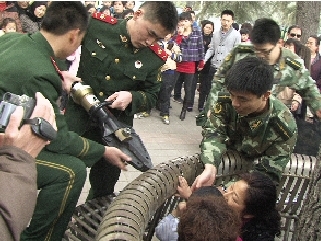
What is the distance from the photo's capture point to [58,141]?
2.16m

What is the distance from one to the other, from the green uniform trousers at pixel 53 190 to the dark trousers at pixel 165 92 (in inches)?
199

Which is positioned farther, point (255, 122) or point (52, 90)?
point (255, 122)

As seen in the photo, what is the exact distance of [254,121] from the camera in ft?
7.74

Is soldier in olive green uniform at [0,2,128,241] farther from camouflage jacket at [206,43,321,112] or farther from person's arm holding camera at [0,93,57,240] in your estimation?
camouflage jacket at [206,43,321,112]

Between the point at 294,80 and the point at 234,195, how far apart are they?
2038 millimetres

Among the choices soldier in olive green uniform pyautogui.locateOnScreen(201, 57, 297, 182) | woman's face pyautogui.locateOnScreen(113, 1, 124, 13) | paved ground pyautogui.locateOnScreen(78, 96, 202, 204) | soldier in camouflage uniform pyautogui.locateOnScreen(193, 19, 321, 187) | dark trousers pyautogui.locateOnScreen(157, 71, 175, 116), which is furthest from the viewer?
woman's face pyautogui.locateOnScreen(113, 1, 124, 13)

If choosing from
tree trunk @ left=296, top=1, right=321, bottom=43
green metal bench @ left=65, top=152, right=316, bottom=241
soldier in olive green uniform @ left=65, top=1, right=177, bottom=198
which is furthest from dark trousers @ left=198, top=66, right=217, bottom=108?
green metal bench @ left=65, top=152, right=316, bottom=241

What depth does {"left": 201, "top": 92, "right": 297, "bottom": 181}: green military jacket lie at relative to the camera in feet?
7.75

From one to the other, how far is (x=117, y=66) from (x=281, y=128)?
1.16 metres

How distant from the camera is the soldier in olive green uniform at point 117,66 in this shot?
9.34 feet

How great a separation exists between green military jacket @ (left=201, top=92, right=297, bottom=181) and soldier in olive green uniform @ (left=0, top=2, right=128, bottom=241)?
2.09 feet

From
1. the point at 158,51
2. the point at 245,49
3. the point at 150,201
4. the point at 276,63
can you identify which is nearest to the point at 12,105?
the point at 150,201

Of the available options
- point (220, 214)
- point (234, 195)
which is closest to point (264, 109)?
point (234, 195)

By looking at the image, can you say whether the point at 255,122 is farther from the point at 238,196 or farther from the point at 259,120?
the point at 238,196
